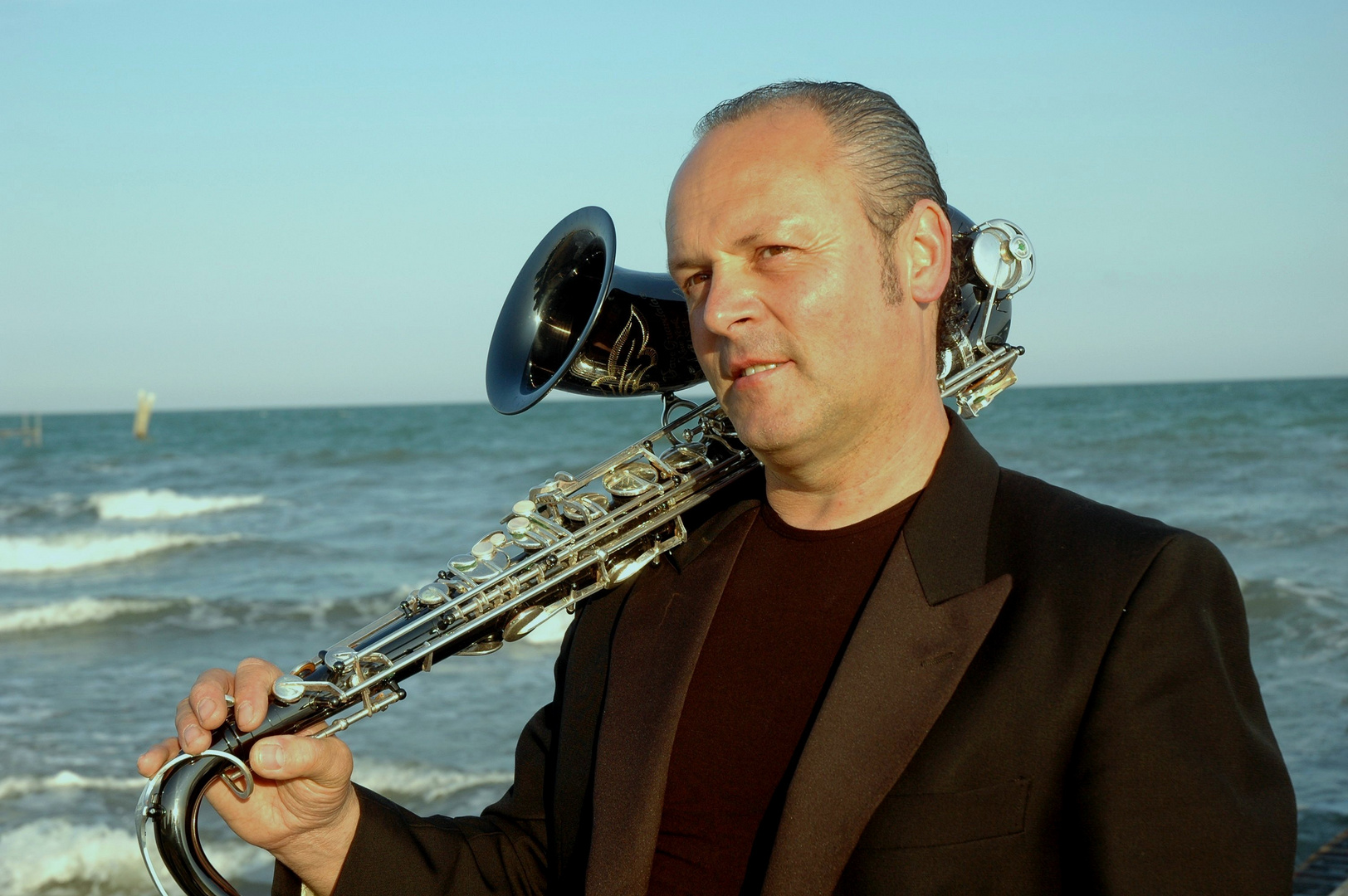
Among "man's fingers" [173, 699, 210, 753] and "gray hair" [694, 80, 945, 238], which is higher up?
"gray hair" [694, 80, 945, 238]

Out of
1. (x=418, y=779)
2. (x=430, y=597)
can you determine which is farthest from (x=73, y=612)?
(x=430, y=597)

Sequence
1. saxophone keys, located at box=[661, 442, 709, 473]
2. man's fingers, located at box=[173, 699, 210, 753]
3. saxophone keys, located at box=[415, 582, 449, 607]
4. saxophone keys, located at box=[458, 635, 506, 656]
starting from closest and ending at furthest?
man's fingers, located at box=[173, 699, 210, 753], saxophone keys, located at box=[415, 582, 449, 607], saxophone keys, located at box=[458, 635, 506, 656], saxophone keys, located at box=[661, 442, 709, 473]

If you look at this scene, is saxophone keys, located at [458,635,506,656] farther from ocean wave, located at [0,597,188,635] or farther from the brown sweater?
ocean wave, located at [0,597,188,635]

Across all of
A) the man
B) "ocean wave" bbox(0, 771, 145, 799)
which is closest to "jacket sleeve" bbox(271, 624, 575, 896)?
the man

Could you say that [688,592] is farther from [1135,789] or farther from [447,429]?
[447,429]

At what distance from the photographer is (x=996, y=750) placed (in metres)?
1.72

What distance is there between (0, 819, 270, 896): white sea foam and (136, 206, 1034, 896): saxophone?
368 cm

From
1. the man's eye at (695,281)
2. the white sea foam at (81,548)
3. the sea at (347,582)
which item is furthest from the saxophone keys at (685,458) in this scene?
the white sea foam at (81,548)

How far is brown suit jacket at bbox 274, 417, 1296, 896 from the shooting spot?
158cm

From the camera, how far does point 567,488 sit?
2297 millimetres

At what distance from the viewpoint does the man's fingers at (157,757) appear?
1.87 m

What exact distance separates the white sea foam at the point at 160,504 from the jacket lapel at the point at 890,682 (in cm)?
2009

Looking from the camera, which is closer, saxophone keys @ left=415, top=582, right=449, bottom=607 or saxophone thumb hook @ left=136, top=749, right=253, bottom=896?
saxophone thumb hook @ left=136, top=749, right=253, bottom=896

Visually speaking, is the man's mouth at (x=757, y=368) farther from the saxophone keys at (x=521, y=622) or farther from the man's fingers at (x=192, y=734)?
the man's fingers at (x=192, y=734)
